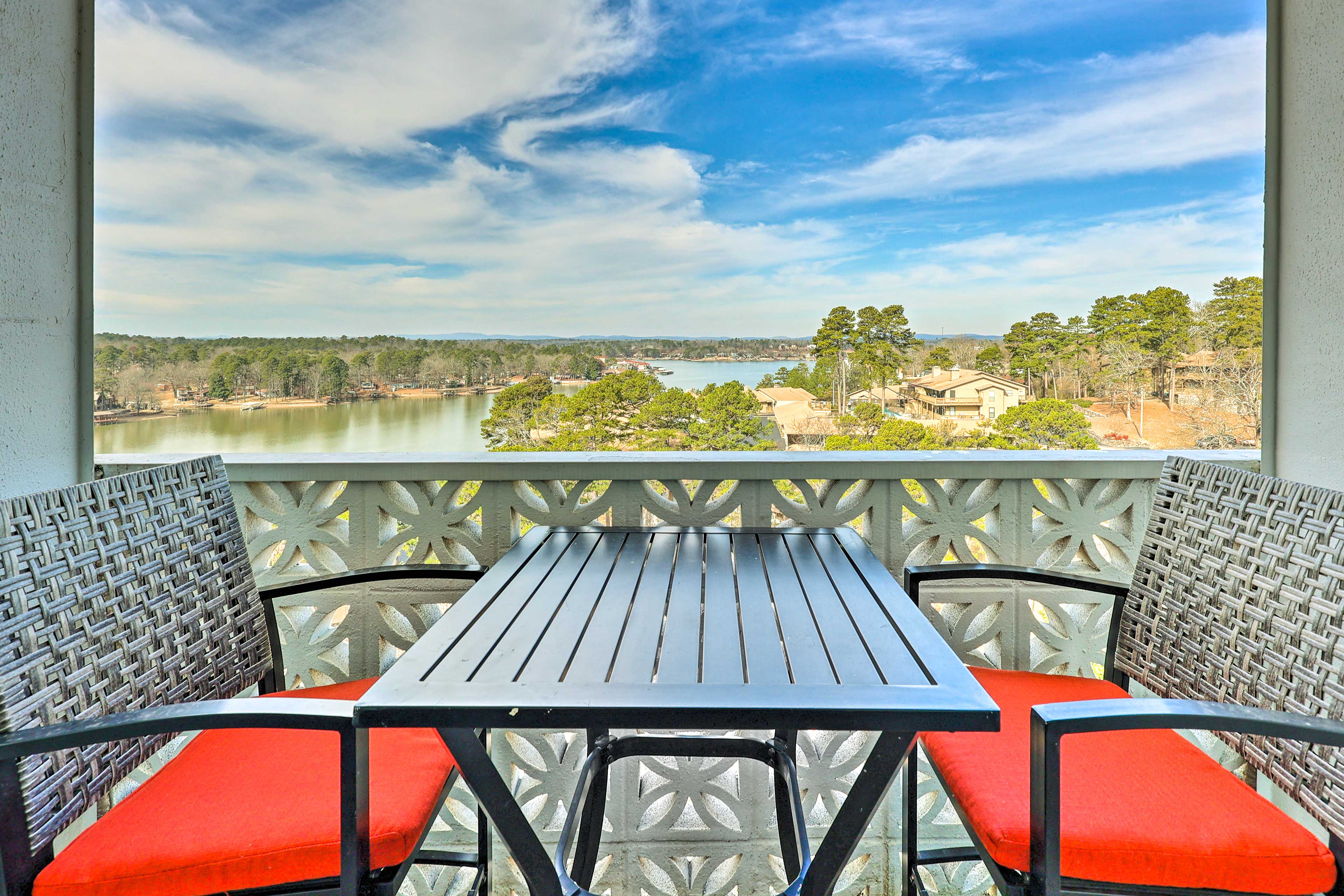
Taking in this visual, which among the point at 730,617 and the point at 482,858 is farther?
the point at 482,858

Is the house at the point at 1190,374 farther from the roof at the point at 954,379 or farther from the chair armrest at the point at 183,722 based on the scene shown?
the chair armrest at the point at 183,722

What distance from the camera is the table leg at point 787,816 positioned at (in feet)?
4.75

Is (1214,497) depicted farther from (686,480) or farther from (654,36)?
(654,36)

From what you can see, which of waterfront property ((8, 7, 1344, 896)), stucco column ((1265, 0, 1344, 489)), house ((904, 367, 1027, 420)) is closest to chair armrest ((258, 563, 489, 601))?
waterfront property ((8, 7, 1344, 896))

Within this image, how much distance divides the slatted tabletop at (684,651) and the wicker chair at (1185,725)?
0.26m

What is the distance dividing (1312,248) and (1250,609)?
1.12 metres

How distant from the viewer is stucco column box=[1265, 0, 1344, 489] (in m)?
1.71

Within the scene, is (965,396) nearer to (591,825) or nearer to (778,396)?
(778,396)

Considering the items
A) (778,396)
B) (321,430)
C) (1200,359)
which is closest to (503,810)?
(321,430)

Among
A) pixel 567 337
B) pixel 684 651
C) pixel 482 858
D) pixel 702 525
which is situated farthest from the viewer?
pixel 567 337

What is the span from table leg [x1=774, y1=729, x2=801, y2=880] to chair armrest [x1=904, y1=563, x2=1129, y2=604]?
19.6 inches

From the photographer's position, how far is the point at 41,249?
1.74 metres

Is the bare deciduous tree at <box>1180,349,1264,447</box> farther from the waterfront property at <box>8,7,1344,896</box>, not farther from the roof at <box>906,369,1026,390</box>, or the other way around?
the roof at <box>906,369,1026,390</box>

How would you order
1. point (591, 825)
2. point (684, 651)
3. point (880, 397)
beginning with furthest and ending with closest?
point (880, 397)
point (591, 825)
point (684, 651)
